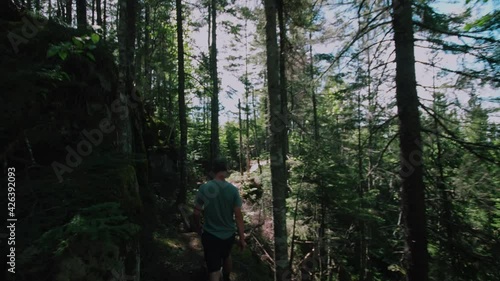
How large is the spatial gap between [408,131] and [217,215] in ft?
12.5

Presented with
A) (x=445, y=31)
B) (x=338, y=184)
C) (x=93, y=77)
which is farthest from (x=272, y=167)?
(x=338, y=184)

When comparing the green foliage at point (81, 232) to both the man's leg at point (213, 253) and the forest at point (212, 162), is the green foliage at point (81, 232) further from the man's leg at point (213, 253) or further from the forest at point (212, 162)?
the man's leg at point (213, 253)

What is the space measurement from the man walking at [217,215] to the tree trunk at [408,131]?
10.4 ft

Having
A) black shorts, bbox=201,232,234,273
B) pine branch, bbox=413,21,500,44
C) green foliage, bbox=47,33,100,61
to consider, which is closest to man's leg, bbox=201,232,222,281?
black shorts, bbox=201,232,234,273

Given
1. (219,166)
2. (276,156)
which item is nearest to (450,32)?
(276,156)

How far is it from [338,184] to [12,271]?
401 inches

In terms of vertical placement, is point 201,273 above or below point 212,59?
below

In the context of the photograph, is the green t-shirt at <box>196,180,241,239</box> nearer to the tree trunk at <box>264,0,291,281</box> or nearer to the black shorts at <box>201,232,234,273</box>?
the black shorts at <box>201,232,234,273</box>

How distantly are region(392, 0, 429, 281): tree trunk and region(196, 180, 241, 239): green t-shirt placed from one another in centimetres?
324

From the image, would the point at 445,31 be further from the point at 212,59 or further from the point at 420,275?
the point at 212,59

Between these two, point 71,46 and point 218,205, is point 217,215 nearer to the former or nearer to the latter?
point 218,205

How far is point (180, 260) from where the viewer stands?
22.7 feet

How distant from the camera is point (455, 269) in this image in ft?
17.7

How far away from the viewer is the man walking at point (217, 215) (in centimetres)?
450
